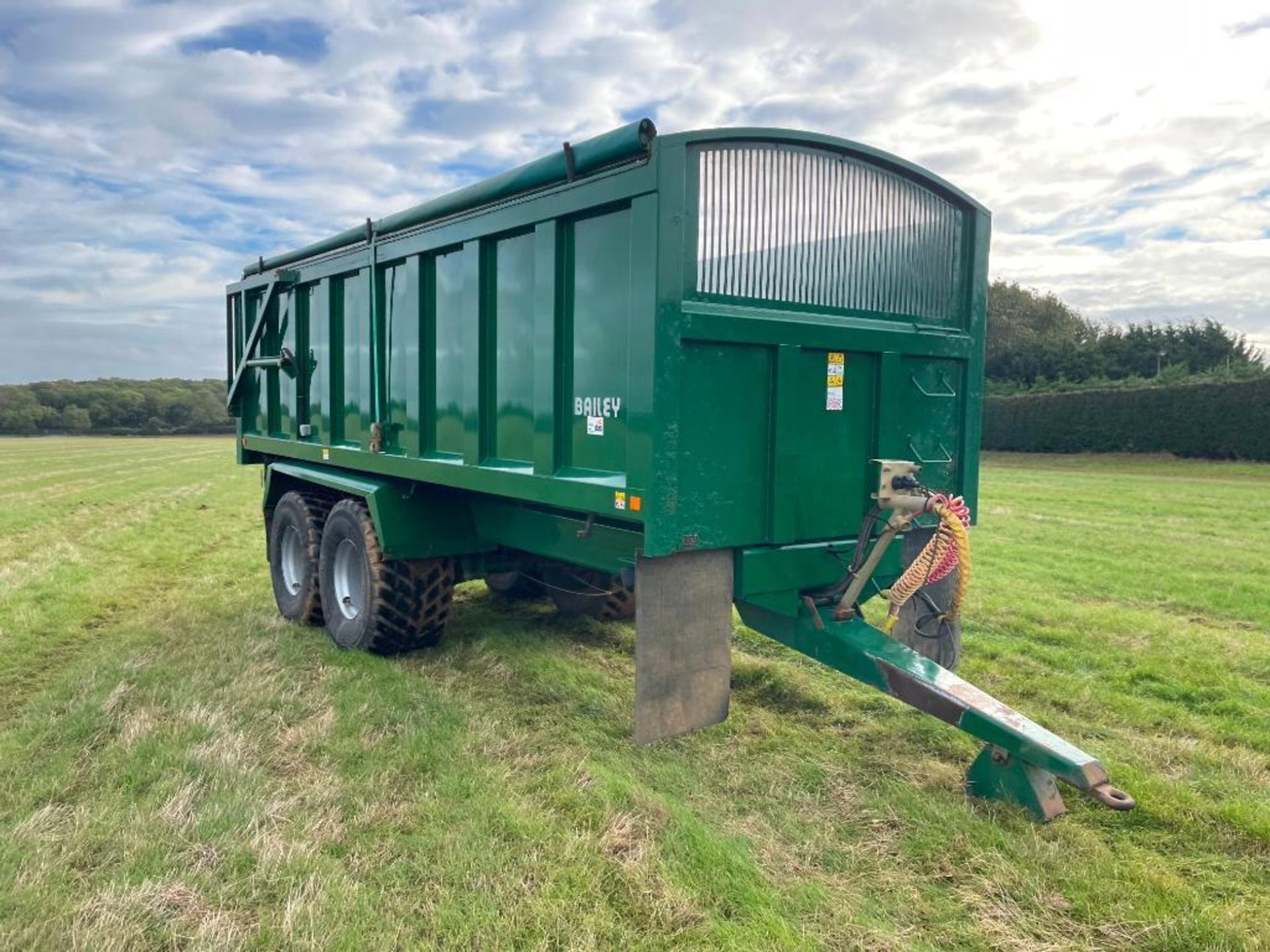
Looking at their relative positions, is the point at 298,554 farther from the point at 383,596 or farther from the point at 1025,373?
the point at 1025,373

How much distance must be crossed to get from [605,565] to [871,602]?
364cm

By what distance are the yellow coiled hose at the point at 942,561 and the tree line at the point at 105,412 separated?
186 feet

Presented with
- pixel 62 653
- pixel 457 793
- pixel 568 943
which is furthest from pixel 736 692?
pixel 62 653

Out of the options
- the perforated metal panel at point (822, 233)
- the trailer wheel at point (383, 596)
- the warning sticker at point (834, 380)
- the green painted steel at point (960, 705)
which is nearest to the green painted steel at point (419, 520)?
the trailer wheel at point (383, 596)

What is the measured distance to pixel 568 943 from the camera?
2678 mm

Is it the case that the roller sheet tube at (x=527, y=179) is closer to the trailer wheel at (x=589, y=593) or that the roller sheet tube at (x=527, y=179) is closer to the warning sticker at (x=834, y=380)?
the warning sticker at (x=834, y=380)

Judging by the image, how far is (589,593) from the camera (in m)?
6.19

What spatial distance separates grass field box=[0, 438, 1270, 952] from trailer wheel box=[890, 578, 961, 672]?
0.37 m

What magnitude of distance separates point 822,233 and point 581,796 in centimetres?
272

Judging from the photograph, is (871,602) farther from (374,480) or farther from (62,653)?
(62,653)

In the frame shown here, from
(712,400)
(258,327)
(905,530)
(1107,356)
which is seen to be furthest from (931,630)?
(1107,356)

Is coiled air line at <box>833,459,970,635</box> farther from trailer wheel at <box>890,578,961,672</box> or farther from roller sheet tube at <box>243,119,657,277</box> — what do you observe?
roller sheet tube at <box>243,119,657,277</box>

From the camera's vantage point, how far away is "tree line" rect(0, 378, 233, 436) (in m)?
53.6

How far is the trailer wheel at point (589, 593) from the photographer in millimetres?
6352
